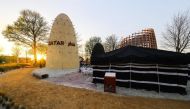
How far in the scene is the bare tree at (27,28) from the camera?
3644 cm

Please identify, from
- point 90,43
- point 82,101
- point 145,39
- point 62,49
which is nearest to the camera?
point 82,101

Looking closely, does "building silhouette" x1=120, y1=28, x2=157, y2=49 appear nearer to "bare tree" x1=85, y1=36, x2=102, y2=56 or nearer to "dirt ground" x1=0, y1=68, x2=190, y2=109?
"dirt ground" x1=0, y1=68, x2=190, y2=109

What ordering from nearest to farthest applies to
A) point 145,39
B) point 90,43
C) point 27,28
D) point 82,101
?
point 82,101 → point 145,39 → point 27,28 → point 90,43

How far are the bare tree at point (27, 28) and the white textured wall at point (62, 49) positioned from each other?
15764mm

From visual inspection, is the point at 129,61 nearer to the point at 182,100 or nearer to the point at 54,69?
the point at 182,100

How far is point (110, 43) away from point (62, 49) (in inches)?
1413

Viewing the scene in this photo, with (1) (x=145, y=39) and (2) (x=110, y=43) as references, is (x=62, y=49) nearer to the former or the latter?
(1) (x=145, y=39)

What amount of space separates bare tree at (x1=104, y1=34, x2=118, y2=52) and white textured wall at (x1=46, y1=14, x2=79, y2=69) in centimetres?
3215

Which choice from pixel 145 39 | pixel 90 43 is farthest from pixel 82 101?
pixel 90 43

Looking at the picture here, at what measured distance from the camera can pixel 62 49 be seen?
21.8 metres

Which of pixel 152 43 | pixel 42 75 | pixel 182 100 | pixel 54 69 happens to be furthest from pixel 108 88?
pixel 152 43

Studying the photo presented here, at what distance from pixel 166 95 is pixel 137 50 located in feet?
10.2

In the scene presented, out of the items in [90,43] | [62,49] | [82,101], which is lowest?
[82,101]

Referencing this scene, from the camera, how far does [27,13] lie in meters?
36.8
